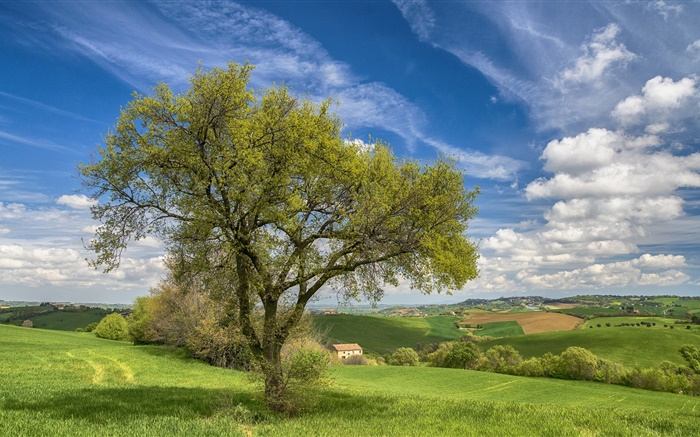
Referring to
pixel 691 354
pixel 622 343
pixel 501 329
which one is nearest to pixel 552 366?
pixel 691 354

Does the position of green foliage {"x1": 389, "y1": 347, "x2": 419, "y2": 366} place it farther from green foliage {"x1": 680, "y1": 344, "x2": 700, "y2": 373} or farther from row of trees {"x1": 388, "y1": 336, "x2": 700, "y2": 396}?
green foliage {"x1": 680, "y1": 344, "x2": 700, "y2": 373}

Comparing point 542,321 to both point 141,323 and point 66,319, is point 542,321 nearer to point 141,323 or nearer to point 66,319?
point 141,323

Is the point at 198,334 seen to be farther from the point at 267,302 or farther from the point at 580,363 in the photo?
the point at 580,363

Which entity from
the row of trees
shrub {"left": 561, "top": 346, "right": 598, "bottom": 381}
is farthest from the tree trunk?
shrub {"left": 561, "top": 346, "right": 598, "bottom": 381}

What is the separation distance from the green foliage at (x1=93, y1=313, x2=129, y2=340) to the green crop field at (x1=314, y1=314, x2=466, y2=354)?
58.3 meters

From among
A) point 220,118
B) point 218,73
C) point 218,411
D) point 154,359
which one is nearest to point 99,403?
point 218,411

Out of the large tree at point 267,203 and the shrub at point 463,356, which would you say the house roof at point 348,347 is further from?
the large tree at point 267,203

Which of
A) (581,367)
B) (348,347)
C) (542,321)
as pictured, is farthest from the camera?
(542,321)

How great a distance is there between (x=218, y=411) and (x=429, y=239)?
33.6 feet

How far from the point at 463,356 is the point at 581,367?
965 inches

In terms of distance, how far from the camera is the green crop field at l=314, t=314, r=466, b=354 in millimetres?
146625

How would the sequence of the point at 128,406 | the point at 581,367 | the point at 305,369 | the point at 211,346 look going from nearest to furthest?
the point at 128,406 < the point at 305,369 < the point at 211,346 < the point at 581,367

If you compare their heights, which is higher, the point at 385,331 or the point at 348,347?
the point at 385,331

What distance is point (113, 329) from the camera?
96438 millimetres
